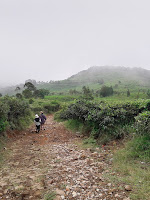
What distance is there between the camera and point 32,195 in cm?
366

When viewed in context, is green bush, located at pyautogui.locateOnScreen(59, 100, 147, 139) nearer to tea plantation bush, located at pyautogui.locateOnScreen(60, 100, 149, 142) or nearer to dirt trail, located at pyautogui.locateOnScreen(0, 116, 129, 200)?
tea plantation bush, located at pyautogui.locateOnScreen(60, 100, 149, 142)

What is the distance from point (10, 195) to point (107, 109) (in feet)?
21.8

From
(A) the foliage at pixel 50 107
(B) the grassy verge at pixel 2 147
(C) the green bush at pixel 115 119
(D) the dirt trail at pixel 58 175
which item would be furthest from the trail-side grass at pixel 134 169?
(A) the foliage at pixel 50 107

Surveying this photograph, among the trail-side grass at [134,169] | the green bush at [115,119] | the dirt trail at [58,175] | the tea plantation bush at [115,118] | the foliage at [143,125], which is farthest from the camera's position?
the tea plantation bush at [115,118]

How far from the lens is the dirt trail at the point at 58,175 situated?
3623mm

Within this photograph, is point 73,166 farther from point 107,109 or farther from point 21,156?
point 107,109

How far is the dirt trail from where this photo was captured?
11.9 feet

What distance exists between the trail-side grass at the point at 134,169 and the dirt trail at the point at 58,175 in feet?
0.93

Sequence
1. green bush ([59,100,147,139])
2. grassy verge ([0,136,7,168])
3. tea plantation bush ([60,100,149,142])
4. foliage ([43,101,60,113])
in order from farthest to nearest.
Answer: foliage ([43,101,60,113]) < tea plantation bush ([60,100,149,142]) < green bush ([59,100,147,139]) < grassy verge ([0,136,7,168])

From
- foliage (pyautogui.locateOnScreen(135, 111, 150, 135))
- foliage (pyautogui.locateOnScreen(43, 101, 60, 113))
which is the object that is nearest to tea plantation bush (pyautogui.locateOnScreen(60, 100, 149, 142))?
foliage (pyautogui.locateOnScreen(135, 111, 150, 135))

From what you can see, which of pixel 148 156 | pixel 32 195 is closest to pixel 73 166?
pixel 32 195

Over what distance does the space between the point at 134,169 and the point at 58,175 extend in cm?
258

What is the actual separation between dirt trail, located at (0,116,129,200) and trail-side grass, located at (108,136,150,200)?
0.28 meters

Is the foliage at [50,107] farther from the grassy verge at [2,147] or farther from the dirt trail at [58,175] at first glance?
the dirt trail at [58,175]
